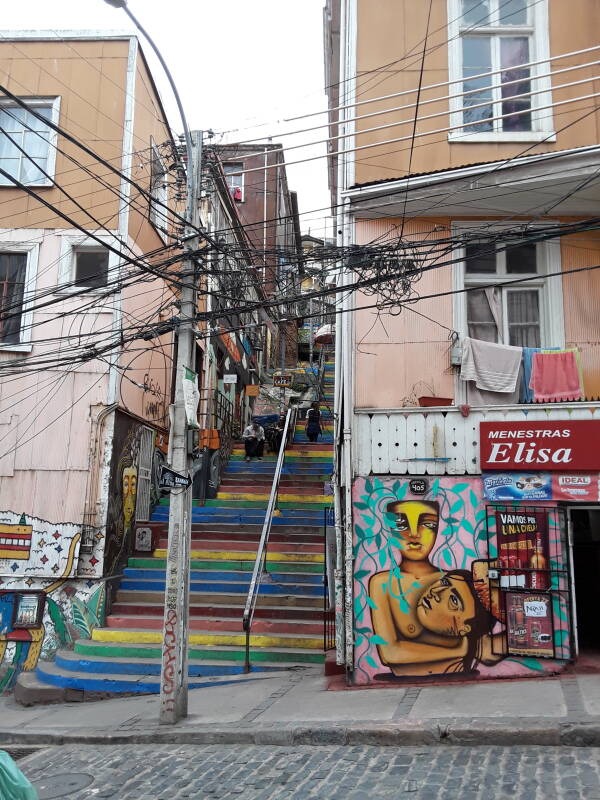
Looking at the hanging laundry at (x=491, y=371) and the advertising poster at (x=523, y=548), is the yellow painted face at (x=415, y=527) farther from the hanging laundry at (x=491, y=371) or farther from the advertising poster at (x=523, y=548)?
the hanging laundry at (x=491, y=371)

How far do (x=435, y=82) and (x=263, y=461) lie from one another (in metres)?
10.1

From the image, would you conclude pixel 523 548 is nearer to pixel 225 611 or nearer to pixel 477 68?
pixel 225 611

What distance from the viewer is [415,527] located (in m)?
9.93

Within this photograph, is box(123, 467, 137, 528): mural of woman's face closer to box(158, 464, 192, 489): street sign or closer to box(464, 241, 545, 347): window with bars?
box(158, 464, 192, 489): street sign

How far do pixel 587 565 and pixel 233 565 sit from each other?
6.60 m

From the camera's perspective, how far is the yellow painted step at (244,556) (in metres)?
13.4

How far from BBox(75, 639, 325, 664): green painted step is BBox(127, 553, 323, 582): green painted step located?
6.57 feet

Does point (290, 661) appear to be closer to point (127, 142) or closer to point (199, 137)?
point (199, 137)

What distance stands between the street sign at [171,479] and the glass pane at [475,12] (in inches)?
333

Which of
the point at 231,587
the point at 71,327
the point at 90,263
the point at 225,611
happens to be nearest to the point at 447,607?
the point at 225,611

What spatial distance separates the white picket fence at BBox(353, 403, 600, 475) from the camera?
10.0 meters

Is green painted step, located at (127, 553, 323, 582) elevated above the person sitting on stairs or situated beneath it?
situated beneath

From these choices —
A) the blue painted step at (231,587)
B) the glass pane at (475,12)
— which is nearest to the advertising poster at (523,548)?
the blue painted step at (231,587)

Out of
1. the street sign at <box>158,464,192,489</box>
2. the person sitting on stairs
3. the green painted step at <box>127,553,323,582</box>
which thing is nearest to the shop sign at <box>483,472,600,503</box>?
the street sign at <box>158,464,192,489</box>
